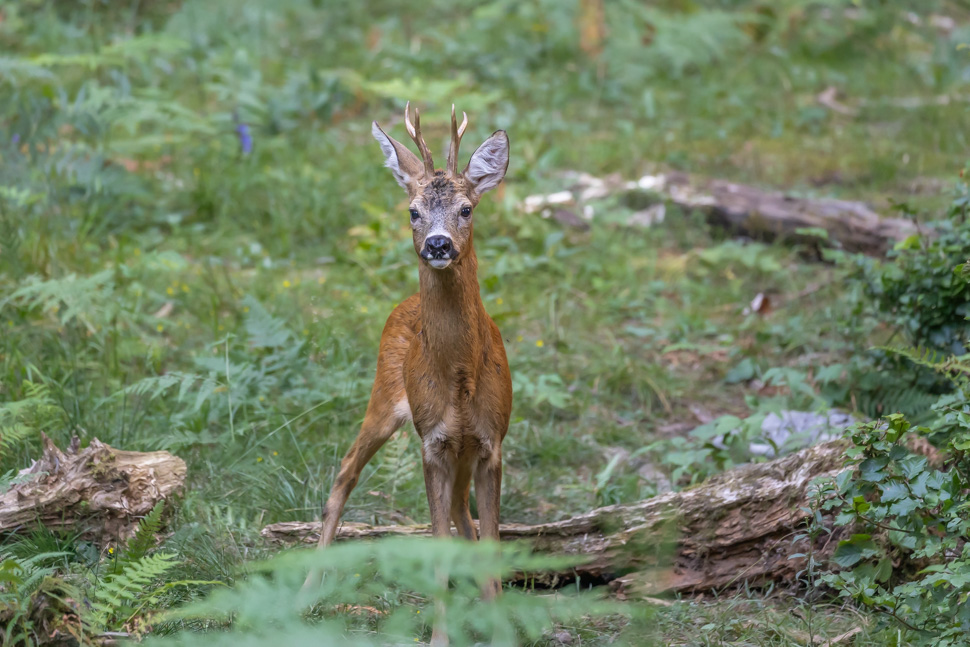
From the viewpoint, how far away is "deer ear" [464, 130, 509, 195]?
3402 millimetres

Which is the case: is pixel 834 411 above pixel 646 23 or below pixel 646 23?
below

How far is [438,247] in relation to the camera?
315cm

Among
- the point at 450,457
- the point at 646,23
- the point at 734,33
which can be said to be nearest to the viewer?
the point at 450,457

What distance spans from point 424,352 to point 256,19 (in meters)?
7.93

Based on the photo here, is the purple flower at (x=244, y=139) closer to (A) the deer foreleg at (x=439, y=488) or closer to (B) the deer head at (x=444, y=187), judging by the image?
(B) the deer head at (x=444, y=187)

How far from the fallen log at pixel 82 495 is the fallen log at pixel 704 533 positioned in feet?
1.64

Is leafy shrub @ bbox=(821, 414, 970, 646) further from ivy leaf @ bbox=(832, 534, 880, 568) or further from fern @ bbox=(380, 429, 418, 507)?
fern @ bbox=(380, 429, 418, 507)

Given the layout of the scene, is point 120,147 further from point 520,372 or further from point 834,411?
point 834,411

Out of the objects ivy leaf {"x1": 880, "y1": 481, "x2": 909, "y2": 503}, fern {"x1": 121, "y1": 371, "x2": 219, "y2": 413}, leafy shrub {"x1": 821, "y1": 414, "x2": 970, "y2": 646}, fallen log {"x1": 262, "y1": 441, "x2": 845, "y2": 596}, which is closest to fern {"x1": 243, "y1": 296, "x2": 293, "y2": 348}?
fern {"x1": 121, "y1": 371, "x2": 219, "y2": 413}

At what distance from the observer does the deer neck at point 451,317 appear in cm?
329

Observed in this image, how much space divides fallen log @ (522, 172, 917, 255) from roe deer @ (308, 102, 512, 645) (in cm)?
333

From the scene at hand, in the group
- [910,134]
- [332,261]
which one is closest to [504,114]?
[332,261]

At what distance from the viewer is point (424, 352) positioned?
3393mm

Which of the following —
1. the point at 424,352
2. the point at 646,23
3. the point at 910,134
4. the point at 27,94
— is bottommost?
the point at 424,352
